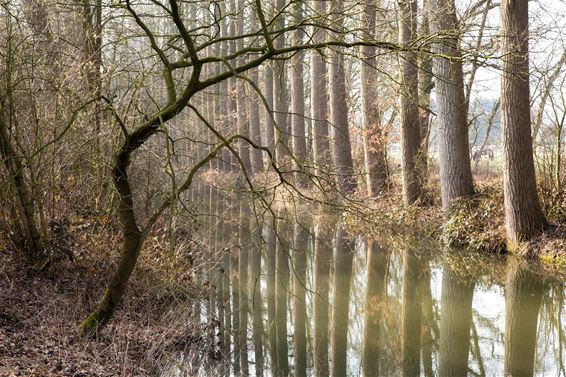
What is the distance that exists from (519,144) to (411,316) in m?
4.45

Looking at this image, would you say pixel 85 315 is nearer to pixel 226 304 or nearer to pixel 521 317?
pixel 226 304

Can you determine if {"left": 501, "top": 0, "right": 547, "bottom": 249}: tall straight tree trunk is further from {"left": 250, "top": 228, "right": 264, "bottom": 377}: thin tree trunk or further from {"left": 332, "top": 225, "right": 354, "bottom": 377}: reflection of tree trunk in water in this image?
{"left": 250, "top": 228, "right": 264, "bottom": 377}: thin tree trunk

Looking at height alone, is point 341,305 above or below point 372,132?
below

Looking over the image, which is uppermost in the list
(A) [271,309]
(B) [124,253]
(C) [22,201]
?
(C) [22,201]

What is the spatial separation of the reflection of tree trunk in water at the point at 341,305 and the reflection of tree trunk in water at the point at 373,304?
0.25 metres

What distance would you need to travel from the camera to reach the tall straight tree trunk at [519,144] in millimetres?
11344

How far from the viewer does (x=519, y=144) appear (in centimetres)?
1142

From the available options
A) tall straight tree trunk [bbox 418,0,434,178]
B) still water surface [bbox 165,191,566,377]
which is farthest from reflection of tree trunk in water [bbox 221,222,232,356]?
tall straight tree trunk [bbox 418,0,434,178]

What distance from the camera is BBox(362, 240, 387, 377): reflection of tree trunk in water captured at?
6.88 metres

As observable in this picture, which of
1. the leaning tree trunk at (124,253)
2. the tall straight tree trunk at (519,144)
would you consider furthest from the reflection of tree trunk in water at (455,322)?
the leaning tree trunk at (124,253)

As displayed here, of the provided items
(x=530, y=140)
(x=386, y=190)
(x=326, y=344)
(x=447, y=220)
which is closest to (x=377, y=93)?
(x=386, y=190)

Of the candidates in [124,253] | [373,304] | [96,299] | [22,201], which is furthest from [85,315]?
[373,304]

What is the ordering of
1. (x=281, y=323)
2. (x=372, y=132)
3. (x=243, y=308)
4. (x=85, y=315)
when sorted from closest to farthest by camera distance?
(x=85, y=315), (x=281, y=323), (x=243, y=308), (x=372, y=132)

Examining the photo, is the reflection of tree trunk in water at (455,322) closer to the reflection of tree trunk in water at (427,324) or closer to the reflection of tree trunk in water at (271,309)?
the reflection of tree trunk in water at (427,324)
